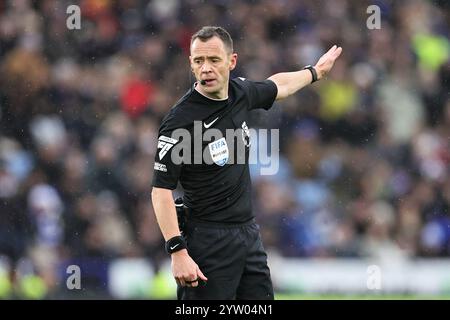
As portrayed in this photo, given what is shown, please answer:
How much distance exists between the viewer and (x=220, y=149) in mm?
6203

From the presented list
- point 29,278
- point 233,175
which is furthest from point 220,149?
point 29,278

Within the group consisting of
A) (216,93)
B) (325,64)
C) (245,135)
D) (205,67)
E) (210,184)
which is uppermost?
(325,64)

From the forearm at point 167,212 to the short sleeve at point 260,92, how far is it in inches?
37.9

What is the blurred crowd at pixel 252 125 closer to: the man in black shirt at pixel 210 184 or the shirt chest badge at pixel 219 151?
the man in black shirt at pixel 210 184

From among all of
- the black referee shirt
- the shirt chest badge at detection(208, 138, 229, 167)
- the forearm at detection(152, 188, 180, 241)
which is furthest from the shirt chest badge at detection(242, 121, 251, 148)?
the forearm at detection(152, 188, 180, 241)

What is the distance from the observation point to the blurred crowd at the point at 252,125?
445 inches

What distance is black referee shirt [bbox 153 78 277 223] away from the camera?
602cm

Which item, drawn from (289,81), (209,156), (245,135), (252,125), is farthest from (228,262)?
(252,125)

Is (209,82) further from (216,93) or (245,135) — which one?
(245,135)

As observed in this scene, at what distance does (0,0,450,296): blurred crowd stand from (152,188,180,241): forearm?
484 centimetres

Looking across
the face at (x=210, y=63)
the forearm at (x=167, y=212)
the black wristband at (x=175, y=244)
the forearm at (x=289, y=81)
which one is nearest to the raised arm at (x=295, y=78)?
the forearm at (x=289, y=81)

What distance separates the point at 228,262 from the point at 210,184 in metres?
0.49

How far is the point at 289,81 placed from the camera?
6.98m
